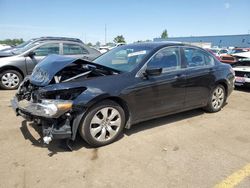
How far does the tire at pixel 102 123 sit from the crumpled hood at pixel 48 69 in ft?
2.55

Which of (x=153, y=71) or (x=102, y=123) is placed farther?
(x=153, y=71)

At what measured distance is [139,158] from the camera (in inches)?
132

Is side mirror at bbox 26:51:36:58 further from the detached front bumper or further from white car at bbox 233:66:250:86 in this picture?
white car at bbox 233:66:250:86

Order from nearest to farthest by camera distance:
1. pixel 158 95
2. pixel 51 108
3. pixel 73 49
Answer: pixel 51 108 → pixel 158 95 → pixel 73 49

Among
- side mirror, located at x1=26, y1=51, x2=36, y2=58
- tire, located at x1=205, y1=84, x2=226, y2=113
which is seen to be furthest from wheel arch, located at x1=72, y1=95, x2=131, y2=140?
side mirror, located at x1=26, y1=51, x2=36, y2=58

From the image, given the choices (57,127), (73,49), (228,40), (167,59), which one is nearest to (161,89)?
(167,59)

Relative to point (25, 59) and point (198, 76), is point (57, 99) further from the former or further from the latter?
point (25, 59)

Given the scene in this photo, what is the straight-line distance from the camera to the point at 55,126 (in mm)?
Answer: 3254

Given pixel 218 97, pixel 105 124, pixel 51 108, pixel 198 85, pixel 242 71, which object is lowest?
pixel 105 124

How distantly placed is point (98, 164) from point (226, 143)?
2205mm

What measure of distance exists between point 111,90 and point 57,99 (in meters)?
0.80

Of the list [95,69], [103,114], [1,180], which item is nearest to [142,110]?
[103,114]

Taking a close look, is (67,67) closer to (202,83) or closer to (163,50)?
(163,50)

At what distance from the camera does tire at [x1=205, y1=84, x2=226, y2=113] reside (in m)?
5.36
